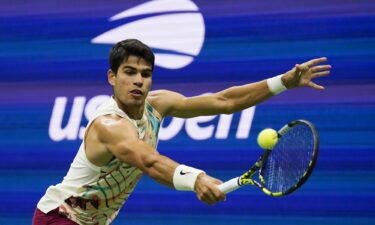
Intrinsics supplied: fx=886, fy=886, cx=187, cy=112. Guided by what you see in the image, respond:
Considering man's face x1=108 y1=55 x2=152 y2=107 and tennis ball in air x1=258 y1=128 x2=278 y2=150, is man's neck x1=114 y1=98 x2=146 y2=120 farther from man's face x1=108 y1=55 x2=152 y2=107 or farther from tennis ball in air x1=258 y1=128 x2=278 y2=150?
tennis ball in air x1=258 y1=128 x2=278 y2=150

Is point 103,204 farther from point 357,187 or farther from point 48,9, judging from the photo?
point 48,9

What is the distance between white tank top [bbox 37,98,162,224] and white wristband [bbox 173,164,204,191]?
2.27 feet

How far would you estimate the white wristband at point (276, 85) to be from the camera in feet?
17.5

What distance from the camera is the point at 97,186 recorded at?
5.11 m

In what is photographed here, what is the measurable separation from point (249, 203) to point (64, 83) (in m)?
1.98

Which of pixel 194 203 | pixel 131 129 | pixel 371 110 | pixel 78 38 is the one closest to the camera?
pixel 131 129

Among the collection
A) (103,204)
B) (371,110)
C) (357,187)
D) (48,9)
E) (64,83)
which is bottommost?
(103,204)

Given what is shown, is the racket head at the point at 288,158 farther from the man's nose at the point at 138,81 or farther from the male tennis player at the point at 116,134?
the man's nose at the point at 138,81

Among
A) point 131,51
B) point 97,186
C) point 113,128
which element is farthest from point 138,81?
point 97,186

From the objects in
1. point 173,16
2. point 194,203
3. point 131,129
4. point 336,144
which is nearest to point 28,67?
point 173,16

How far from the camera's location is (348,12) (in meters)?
6.72

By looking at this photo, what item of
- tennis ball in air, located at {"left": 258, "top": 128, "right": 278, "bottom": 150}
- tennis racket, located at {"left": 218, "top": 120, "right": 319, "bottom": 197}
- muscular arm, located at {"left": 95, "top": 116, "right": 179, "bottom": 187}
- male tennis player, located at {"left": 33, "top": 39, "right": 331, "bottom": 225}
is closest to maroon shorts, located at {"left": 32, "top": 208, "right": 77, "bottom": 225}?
male tennis player, located at {"left": 33, "top": 39, "right": 331, "bottom": 225}

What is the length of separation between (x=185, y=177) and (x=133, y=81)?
3.00ft

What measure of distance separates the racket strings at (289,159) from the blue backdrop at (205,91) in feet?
6.13
